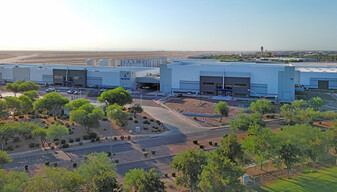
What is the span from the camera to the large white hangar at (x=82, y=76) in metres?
78.2

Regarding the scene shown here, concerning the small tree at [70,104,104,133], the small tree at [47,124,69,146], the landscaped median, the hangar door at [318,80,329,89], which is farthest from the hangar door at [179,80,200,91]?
the landscaped median

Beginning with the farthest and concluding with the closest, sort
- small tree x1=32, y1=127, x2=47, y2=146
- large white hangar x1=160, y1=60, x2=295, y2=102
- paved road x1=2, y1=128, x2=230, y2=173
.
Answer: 1. large white hangar x1=160, y1=60, x2=295, y2=102
2. small tree x1=32, y1=127, x2=47, y2=146
3. paved road x1=2, y1=128, x2=230, y2=173

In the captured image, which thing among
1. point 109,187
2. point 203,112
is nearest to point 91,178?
point 109,187

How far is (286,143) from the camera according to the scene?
2603 cm

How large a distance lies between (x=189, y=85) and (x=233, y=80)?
10.5 meters

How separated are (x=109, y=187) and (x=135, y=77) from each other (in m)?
61.3

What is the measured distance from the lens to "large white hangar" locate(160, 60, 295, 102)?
62.3 meters

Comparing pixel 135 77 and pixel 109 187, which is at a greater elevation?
pixel 135 77

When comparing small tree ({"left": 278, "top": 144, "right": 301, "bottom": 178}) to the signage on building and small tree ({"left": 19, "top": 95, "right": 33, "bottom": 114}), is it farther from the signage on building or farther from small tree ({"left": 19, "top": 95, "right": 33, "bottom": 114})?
the signage on building

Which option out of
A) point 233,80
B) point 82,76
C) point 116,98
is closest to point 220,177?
point 116,98

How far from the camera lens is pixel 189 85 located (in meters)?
71.2

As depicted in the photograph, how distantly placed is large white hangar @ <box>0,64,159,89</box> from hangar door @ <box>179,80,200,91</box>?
328 inches

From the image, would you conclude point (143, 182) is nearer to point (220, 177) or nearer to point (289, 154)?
point (220, 177)

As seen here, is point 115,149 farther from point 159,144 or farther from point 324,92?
point 324,92
